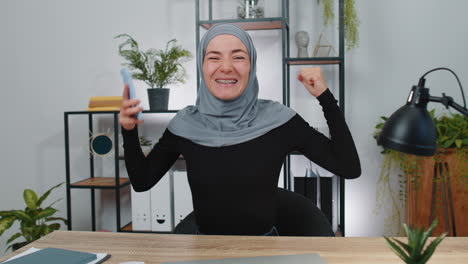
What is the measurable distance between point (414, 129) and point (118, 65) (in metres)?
2.28

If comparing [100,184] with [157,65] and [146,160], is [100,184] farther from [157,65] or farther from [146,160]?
[146,160]

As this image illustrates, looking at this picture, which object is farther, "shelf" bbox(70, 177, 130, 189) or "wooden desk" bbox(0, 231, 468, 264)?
"shelf" bbox(70, 177, 130, 189)

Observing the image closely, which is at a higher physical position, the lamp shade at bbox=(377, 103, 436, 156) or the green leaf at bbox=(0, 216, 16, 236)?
the lamp shade at bbox=(377, 103, 436, 156)

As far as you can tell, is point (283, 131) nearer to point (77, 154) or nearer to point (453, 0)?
point (453, 0)

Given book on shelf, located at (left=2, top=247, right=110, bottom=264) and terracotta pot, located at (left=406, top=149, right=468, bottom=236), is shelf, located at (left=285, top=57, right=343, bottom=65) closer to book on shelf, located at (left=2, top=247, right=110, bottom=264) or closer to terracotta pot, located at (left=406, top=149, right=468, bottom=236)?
terracotta pot, located at (left=406, top=149, right=468, bottom=236)

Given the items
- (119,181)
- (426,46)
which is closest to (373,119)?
(426,46)

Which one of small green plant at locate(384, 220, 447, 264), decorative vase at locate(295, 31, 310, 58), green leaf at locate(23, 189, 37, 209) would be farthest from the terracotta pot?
green leaf at locate(23, 189, 37, 209)

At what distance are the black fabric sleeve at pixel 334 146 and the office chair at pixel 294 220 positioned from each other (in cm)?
20

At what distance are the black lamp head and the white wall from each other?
1.80 meters

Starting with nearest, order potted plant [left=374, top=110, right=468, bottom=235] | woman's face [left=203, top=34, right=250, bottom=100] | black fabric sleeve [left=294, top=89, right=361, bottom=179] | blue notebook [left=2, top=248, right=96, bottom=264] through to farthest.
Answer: blue notebook [left=2, top=248, right=96, bottom=264], black fabric sleeve [left=294, top=89, right=361, bottom=179], woman's face [left=203, top=34, right=250, bottom=100], potted plant [left=374, top=110, right=468, bottom=235]

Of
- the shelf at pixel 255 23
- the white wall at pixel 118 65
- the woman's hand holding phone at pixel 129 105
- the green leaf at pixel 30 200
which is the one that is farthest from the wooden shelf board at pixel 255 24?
the green leaf at pixel 30 200

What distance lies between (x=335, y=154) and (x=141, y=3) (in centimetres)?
185

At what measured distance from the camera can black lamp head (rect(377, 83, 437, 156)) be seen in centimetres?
69

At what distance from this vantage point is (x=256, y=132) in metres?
1.39
